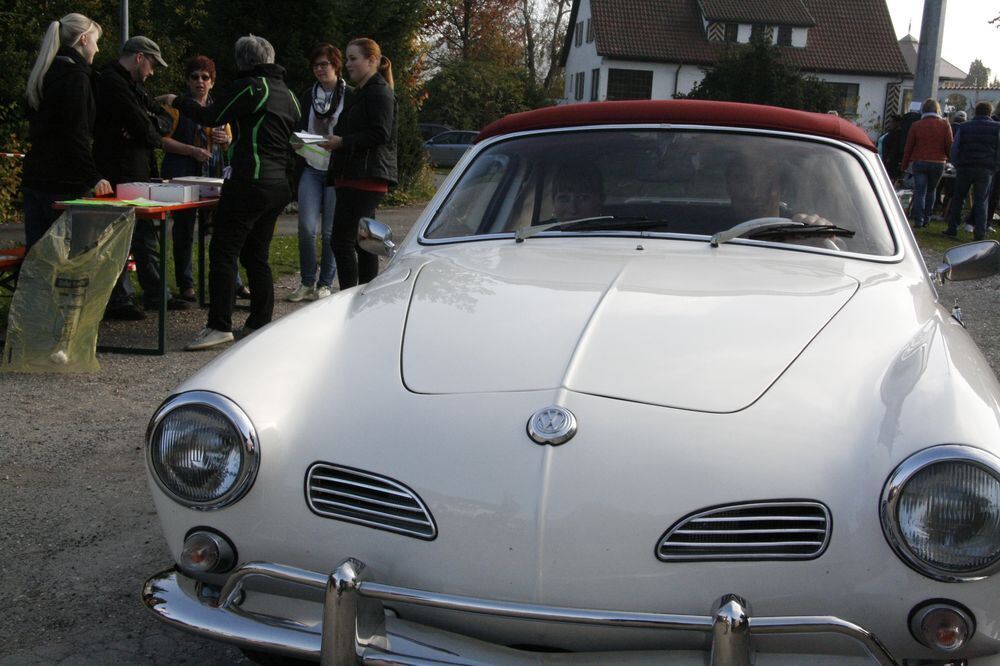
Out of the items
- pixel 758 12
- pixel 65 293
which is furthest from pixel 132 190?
pixel 758 12

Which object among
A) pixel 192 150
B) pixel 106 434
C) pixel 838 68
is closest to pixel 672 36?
pixel 838 68

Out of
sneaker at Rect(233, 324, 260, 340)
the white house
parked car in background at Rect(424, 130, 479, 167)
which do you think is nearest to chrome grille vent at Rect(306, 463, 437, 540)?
sneaker at Rect(233, 324, 260, 340)

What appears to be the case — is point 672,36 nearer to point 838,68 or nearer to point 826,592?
point 838,68

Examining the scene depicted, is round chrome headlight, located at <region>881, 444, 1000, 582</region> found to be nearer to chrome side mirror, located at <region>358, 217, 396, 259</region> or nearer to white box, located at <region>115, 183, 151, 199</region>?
chrome side mirror, located at <region>358, 217, 396, 259</region>

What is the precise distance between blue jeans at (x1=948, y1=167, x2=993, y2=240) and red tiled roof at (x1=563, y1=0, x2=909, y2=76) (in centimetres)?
3514

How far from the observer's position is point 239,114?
6121 mm

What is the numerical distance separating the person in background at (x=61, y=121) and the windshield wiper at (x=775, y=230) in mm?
4377

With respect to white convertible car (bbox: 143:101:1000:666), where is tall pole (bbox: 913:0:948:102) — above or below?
above

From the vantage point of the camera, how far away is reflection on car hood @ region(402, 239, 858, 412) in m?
2.42

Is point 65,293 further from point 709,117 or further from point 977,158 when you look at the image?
point 977,158

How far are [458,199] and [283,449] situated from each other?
1797 mm

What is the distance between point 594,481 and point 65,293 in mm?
4420

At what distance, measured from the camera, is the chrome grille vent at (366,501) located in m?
2.22

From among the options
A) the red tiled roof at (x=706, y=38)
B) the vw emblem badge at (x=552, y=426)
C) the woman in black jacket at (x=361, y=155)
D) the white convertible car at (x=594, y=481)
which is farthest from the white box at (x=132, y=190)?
the red tiled roof at (x=706, y=38)
